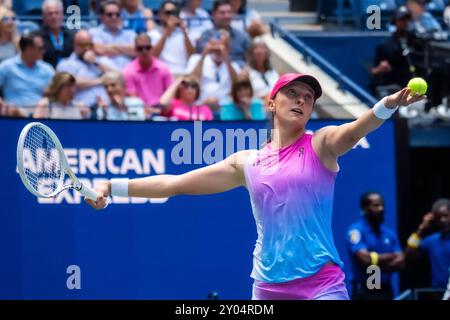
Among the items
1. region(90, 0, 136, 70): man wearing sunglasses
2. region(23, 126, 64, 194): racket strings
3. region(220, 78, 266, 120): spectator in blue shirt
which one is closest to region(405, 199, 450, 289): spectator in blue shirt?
region(220, 78, 266, 120): spectator in blue shirt

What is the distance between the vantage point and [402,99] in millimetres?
6184

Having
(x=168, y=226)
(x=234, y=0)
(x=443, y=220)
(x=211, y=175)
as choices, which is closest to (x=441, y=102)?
(x=443, y=220)

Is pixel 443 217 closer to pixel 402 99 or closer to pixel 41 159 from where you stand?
pixel 41 159

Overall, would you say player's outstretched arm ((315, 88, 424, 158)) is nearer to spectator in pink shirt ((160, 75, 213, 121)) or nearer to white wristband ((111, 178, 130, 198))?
white wristband ((111, 178, 130, 198))

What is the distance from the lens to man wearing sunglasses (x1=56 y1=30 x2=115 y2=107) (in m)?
10.1

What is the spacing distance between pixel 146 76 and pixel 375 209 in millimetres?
2062

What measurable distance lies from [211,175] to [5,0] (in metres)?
4.77

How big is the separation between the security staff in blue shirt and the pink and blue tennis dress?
9.88 ft

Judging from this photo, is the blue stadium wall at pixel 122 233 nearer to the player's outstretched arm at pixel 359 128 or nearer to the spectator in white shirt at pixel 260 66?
the spectator in white shirt at pixel 260 66

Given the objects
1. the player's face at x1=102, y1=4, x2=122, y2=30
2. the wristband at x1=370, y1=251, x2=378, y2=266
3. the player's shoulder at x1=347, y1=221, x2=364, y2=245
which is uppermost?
the player's face at x1=102, y1=4, x2=122, y2=30

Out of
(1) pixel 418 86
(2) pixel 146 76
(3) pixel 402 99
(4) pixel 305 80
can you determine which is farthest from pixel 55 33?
(1) pixel 418 86

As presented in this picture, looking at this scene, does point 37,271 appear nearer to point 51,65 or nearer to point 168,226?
point 168,226

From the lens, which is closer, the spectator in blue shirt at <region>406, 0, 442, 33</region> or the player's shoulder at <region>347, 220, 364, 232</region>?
the player's shoulder at <region>347, 220, 364, 232</region>
